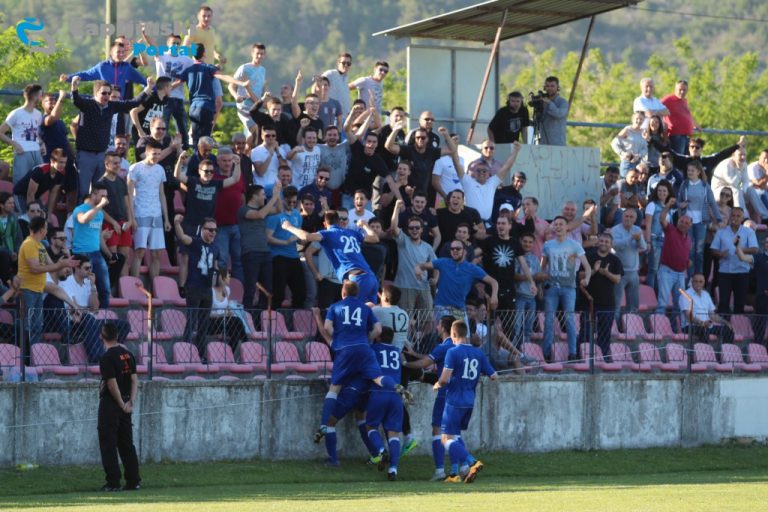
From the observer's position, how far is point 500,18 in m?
26.0

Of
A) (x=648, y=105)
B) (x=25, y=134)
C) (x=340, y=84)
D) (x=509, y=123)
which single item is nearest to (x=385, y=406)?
(x=25, y=134)

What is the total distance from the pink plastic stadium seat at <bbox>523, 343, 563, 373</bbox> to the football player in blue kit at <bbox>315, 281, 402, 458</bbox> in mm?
3224

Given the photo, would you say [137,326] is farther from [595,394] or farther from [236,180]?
[595,394]

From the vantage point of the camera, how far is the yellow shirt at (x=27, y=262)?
1716 cm

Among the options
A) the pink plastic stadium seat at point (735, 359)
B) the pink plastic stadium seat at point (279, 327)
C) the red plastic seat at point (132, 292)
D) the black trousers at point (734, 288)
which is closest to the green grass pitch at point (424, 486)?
the pink plastic stadium seat at point (279, 327)

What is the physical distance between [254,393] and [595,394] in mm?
5352

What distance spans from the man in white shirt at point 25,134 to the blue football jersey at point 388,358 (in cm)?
548

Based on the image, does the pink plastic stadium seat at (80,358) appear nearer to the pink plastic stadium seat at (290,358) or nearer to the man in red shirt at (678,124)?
the pink plastic stadium seat at (290,358)

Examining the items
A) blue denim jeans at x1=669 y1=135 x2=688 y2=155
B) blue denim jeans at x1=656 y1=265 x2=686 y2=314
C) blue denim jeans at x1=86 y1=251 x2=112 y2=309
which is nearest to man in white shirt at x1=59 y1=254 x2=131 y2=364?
blue denim jeans at x1=86 y1=251 x2=112 y2=309

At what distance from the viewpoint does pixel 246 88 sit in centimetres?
2256

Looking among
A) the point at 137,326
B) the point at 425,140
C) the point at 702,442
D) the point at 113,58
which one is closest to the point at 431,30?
the point at 425,140

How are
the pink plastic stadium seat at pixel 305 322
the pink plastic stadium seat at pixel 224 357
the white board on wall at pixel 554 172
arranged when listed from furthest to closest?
the white board on wall at pixel 554 172 → the pink plastic stadium seat at pixel 305 322 → the pink plastic stadium seat at pixel 224 357

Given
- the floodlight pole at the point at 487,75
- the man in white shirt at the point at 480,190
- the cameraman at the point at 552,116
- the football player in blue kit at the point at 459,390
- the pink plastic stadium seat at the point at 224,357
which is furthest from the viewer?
the floodlight pole at the point at 487,75

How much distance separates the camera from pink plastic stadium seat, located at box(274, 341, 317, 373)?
19031mm
